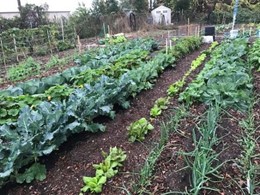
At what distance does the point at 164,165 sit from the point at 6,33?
12532mm

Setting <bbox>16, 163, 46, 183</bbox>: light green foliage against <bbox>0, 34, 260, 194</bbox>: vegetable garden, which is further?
<bbox>16, 163, 46, 183</bbox>: light green foliage

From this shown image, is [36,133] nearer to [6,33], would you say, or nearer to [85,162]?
[85,162]

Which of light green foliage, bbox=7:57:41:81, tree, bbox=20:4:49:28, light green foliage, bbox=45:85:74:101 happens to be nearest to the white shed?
tree, bbox=20:4:49:28

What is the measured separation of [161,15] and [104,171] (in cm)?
2422

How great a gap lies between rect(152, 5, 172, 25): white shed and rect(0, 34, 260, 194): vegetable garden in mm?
21349

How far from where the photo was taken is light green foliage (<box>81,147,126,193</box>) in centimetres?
255

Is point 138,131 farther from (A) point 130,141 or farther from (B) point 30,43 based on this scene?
(B) point 30,43

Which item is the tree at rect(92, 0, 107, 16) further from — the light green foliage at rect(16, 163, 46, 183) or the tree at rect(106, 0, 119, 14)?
the light green foliage at rect(16, 163, 46, 183)

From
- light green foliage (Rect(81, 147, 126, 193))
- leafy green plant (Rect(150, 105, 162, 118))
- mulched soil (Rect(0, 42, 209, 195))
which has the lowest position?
mulched soil (Rect(0, 42, 209, 195))

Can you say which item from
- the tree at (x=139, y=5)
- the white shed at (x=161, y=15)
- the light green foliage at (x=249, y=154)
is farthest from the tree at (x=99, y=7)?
the light green foliage at (x=249, y=154)

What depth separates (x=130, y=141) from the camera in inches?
133

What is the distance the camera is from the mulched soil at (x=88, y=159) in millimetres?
2730

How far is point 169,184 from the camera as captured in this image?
2.51 metres

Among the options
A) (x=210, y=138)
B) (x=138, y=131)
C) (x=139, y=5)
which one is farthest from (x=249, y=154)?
(x=139, y=5)
